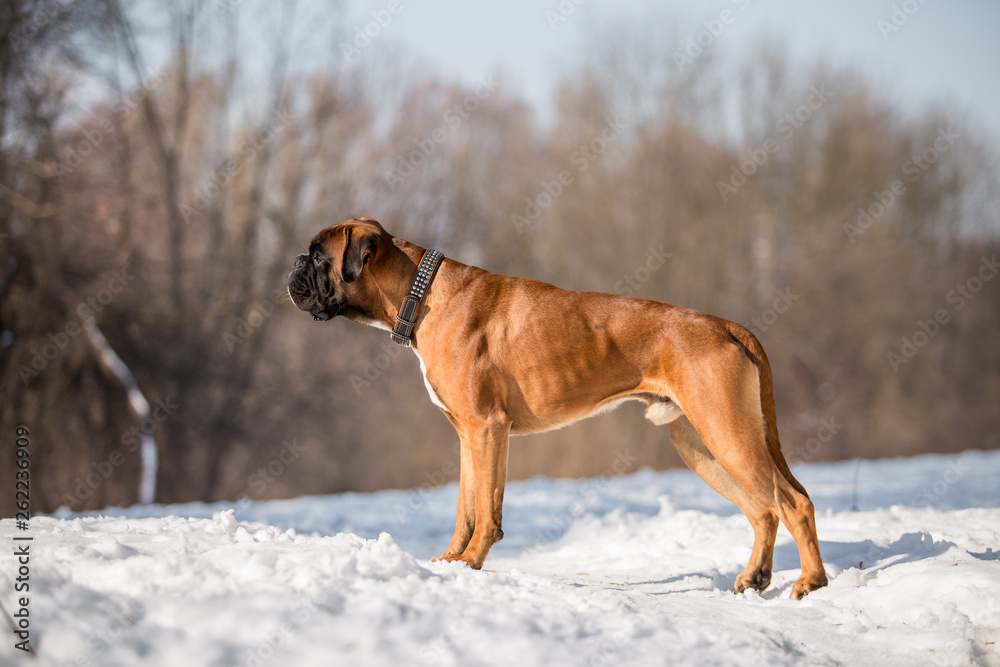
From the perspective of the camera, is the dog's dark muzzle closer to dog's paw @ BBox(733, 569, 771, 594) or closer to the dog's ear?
the dog's ear

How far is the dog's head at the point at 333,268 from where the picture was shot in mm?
4109

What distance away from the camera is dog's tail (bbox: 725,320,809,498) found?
4.02 meters

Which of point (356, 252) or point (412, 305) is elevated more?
point (356, 252)

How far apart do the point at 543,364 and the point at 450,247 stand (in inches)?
706

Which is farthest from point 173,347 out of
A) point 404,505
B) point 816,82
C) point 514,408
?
point 816,82

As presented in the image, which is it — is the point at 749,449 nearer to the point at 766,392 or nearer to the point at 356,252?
the point at 766,392

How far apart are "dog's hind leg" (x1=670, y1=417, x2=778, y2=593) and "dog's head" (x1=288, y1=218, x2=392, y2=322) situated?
2146 millimetres

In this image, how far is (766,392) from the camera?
4.07m

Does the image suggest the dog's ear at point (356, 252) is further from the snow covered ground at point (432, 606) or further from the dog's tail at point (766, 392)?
the dog's tail at point (766, 392)

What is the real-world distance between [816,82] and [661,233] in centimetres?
776

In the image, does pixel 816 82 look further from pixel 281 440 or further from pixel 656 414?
pixel 656 414

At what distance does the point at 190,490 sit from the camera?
16547 mm

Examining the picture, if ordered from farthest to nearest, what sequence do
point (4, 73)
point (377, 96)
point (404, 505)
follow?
1. point (377, 96)
2. point (4, 73)
3. point (404, 505)

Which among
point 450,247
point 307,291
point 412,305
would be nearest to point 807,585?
Answer: point 412,305
